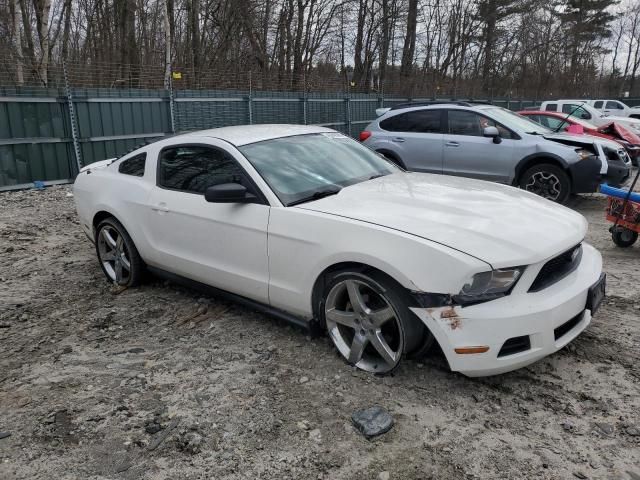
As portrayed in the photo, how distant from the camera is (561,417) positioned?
9.40ft

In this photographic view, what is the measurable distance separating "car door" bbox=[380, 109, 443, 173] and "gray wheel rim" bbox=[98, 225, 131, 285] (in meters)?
5.46

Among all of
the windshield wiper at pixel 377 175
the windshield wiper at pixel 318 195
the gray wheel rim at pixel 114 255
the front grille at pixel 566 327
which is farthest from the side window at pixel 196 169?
the front grille at pixel 566 327

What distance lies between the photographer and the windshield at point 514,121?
8.48m

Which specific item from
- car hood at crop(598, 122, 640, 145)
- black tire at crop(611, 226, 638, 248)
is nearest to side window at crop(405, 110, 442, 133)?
black tire at crop(611, 226, 638, 248)

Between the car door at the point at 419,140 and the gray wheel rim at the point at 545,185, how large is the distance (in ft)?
4.87

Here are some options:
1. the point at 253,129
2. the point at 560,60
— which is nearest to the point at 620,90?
the point at 560,60

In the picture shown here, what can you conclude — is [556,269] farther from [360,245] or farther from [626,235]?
[626,235]

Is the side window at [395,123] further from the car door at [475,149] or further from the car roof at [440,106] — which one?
the car door at [475,149]

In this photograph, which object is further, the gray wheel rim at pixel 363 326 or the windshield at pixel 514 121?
the windshield at pixel 514 121

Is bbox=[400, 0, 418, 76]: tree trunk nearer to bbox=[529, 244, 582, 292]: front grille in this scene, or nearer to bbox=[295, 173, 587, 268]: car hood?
bbox=[295, 173, 587, 268]: car hood

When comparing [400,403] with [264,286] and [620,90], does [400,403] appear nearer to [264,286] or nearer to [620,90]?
[264,286]

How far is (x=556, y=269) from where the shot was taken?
3.21m

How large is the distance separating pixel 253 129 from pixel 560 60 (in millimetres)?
40363

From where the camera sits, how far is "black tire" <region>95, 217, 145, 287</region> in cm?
485
